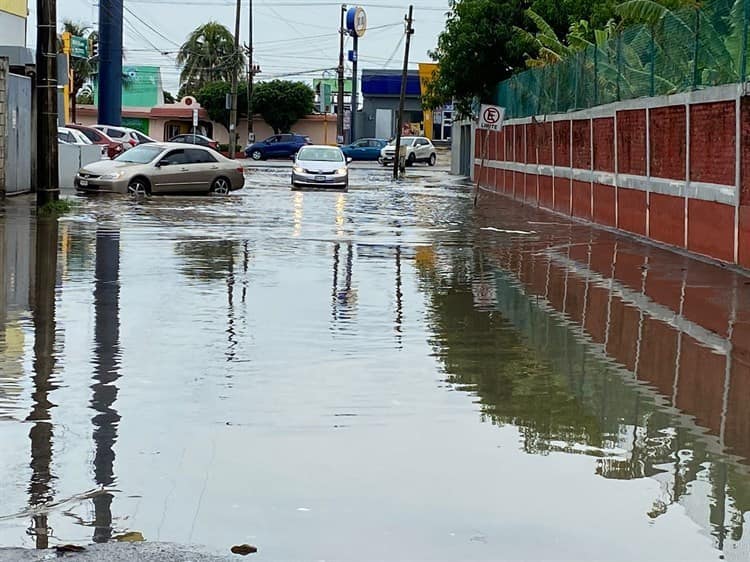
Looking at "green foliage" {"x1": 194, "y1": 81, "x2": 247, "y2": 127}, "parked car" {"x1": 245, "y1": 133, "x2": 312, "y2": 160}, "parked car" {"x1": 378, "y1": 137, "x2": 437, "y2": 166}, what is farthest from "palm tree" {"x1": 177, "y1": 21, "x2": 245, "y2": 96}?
"parked car" {"x1": 378, "y1": 137, "x2": 437, "y2": 166}

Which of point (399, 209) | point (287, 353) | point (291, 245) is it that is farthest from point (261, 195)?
point (287, 353)

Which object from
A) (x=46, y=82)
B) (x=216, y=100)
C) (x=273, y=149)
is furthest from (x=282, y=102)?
(x=46, y=82)

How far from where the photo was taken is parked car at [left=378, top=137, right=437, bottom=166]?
74.9m

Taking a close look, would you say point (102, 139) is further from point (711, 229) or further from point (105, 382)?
A: point (105, 382)

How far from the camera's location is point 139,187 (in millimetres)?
33438

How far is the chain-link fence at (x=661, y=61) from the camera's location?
59.3ft

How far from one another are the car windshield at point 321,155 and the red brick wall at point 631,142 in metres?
18.5

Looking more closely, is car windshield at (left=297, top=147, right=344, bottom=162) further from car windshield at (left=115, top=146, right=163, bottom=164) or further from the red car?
the red car

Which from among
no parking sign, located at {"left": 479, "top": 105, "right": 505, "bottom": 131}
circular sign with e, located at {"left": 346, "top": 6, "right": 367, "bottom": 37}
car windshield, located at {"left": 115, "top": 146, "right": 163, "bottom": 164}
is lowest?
car windshield, located at {"left": 115, "top": 146, "right": 163, "bottom": 164}

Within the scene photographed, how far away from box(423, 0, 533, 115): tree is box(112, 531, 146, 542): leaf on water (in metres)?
40.2

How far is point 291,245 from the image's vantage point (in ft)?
68.9

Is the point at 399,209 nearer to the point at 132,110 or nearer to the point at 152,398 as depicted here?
the point at 152,398

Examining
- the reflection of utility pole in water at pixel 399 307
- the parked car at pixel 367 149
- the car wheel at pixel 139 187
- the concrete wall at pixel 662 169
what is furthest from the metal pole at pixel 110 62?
the reflection of utility pole in water at pixel 399 307

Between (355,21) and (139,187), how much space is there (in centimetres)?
6596
